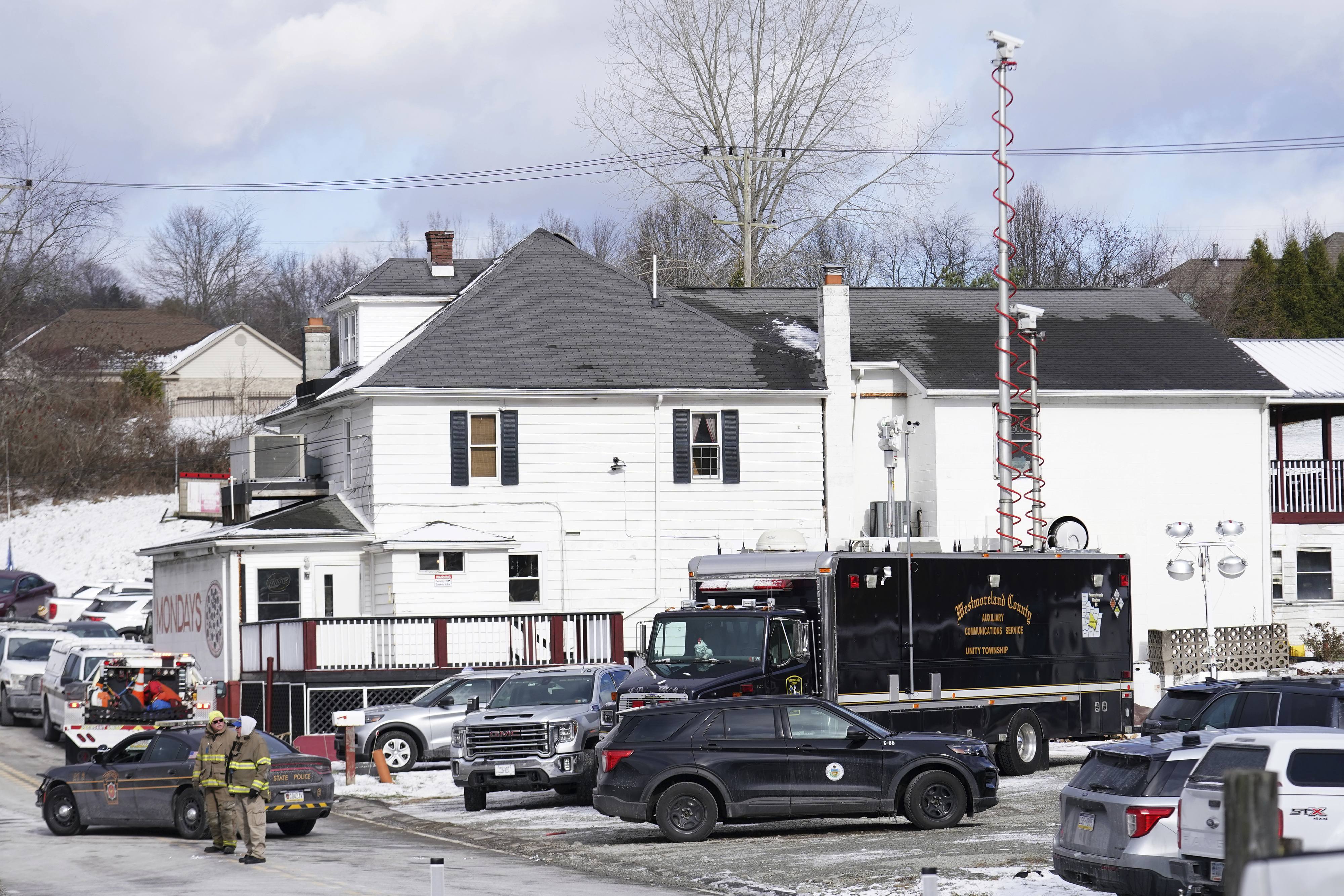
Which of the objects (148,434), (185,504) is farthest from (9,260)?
(185,504)

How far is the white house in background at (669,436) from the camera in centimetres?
3428

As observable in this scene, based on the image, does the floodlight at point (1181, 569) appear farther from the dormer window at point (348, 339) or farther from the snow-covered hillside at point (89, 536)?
the snow-covered hillside at point (89, 536)

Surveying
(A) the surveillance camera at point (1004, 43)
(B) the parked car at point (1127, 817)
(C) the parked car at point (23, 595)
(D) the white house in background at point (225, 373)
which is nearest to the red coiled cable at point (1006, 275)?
(A) the surveillance camera at point (1004, 43)

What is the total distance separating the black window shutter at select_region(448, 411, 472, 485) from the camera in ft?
113

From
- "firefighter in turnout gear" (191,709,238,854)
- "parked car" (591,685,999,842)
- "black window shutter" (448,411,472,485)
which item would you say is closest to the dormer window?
"black window shutter" (448,411,472,485)

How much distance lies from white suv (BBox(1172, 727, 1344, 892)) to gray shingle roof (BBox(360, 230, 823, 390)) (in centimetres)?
2448

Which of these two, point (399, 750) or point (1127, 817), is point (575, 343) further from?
point (1127, 817)

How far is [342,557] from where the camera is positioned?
34.1 m

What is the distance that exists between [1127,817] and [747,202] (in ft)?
134

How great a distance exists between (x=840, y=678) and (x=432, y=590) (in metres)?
13.9

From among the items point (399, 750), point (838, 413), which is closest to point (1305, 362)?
point (838, 413)

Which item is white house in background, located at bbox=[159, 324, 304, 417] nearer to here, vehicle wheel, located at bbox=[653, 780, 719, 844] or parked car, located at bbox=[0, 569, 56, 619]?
parked car, located at bbox=[0, 569, 56, 619]

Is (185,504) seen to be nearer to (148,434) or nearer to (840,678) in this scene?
(840,678)

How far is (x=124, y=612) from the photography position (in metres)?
46.0
